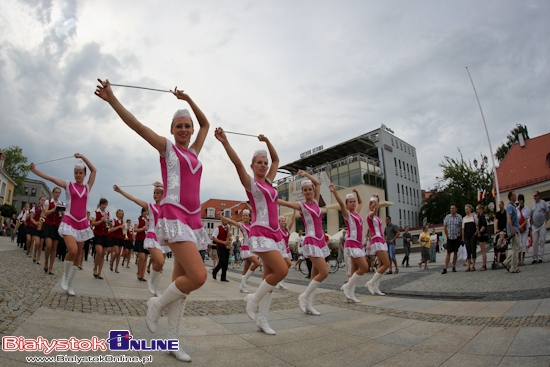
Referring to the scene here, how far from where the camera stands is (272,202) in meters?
4.90

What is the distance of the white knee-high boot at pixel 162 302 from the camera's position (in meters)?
3.22

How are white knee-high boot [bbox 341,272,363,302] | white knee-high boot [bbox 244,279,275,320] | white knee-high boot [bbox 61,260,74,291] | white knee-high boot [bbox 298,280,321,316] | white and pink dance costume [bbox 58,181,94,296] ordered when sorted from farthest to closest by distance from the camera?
white knee-high boot [bbox 341,272,363,302], white and pink dance costume [bbox 58,181,94,296], white knee-high boot [bbox 61,260,74,291], white knee-high boot [bbox 298,280,321,316], white knee-high boot [bbox 244,279,275,320]

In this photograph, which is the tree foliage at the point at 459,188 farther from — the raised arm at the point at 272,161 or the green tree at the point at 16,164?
the green tree at the point at 16,164

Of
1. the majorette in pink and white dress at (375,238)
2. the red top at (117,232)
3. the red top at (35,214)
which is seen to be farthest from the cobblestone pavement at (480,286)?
the red top at (35,214)

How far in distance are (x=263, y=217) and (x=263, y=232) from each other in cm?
24

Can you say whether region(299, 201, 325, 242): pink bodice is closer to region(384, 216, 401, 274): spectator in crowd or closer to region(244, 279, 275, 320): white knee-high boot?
region(244, 279, 275, 320): white knee-high boot

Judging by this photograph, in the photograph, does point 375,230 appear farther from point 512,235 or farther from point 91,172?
point 91,172

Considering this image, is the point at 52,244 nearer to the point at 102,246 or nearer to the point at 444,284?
the point at 102,246

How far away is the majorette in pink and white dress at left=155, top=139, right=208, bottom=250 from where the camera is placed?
3.25 m

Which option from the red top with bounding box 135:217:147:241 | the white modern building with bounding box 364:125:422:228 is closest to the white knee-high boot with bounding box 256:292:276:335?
the red top with bounding box 135:217:147:241

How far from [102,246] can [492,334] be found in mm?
9097

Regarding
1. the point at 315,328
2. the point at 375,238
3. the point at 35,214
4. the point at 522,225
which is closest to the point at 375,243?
the point at 375,238

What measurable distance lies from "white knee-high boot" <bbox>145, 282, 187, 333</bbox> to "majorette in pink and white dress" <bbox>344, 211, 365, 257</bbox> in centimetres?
467

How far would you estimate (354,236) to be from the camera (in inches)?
291
